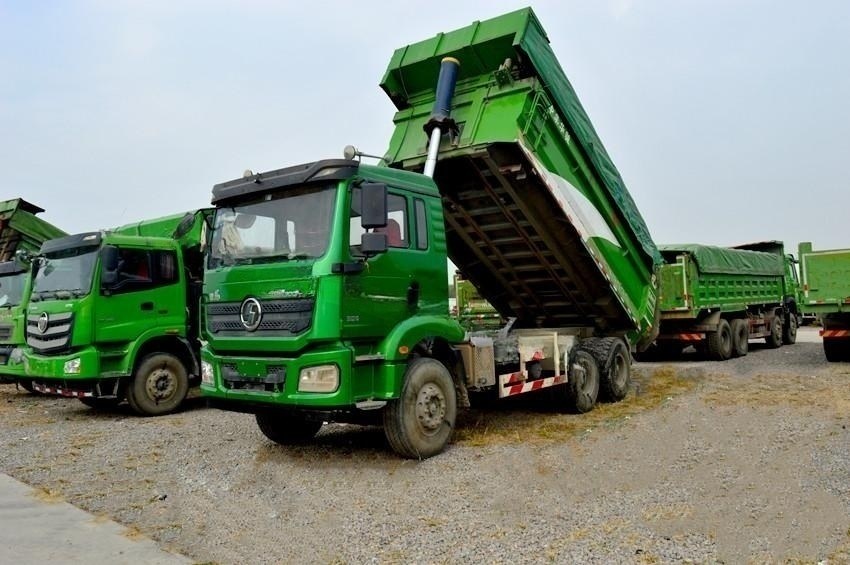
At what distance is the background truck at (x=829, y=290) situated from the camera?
12.1 m

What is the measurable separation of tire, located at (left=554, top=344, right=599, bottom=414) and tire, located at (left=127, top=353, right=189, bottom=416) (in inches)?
205

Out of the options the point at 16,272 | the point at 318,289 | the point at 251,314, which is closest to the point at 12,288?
the point at 16,272

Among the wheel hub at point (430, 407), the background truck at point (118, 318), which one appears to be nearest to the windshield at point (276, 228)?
the wheel hub at point (430, 407)

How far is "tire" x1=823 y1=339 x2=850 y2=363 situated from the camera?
12750 millimetres

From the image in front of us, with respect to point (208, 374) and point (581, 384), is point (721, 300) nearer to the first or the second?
point (581, 384)

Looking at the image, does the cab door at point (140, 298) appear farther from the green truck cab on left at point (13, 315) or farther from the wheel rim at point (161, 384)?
the green truck cab on left at point (13, 315)

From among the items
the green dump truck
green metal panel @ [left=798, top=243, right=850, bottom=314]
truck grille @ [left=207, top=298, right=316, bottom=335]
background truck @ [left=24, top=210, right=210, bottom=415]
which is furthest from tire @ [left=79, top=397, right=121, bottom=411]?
green metal panel @ [left=798, top=243, right=850, bottom=314]

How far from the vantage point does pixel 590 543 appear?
4008 mm

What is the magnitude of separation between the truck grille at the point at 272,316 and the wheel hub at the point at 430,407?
1208 millimetres

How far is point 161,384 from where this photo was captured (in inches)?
377

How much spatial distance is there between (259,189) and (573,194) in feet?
11.4

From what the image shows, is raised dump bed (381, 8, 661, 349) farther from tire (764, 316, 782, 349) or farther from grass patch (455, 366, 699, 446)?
tire (764, 316, 782, 349)

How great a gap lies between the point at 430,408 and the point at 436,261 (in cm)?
132

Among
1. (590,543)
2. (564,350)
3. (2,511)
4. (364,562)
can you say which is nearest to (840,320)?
(564,350)
